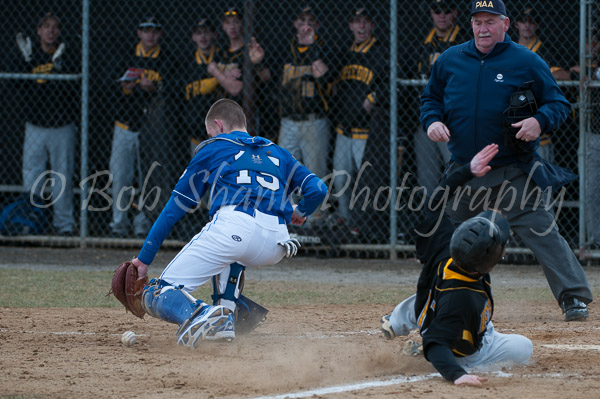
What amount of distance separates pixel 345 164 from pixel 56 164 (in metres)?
3.47

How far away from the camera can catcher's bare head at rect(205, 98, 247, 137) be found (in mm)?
5293

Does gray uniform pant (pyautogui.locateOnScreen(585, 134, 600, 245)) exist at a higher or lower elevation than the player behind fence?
lower

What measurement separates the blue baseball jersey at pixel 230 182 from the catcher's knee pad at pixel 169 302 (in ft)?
0.61

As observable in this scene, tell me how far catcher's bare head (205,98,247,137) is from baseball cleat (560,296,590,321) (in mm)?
2406

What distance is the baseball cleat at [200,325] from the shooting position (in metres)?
4.52

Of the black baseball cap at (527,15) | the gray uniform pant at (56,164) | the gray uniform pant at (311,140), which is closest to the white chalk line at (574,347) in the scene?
the black baseball cap at (527,15)

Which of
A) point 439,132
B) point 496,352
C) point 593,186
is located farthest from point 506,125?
point 593,186

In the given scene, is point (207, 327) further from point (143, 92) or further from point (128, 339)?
point (143, 92)

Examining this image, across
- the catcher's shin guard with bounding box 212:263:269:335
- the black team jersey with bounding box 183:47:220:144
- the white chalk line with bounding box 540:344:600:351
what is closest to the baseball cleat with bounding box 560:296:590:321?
the white chalk line with bounding box 540:344:600:351

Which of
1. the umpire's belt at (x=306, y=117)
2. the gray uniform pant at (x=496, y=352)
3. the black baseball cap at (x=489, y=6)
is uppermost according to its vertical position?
the black baseball cap at (x=489, y=6)

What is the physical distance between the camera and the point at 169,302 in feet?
15.5

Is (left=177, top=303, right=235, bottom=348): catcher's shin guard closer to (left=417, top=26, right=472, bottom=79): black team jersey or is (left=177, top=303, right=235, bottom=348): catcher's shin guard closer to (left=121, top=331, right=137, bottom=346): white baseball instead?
(left=121, top=331, right=137, bottom=346): white baseball

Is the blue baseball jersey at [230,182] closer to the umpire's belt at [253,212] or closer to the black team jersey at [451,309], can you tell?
the umpire's belt at [253,212]

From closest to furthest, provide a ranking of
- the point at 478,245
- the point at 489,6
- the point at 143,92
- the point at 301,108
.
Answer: the point at 478,245
the point at 489,6
the point at 301,108
the point at 143,92
